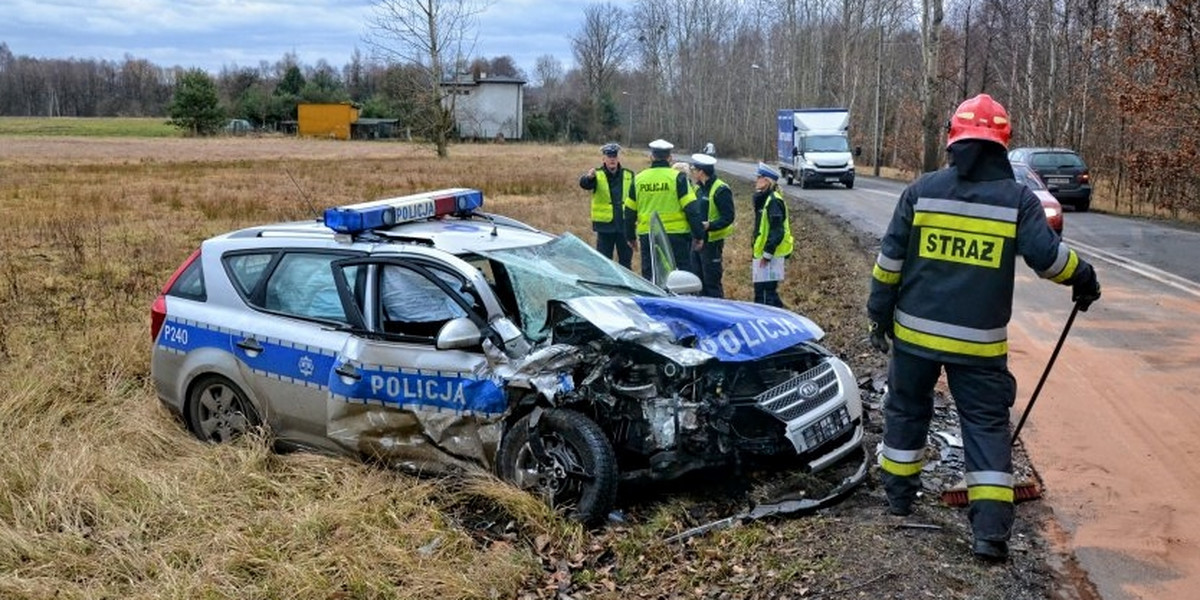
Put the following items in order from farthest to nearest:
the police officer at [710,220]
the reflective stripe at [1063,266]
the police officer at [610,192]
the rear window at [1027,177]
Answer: the rear window at [1027,177] < the police officer at [610,192] < the police officer at [710,220] < the reflective stripe at [1063,266]

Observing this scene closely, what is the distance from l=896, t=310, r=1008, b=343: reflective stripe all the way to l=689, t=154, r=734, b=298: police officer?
5.37 m

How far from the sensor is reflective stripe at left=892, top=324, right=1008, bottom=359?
4359mm

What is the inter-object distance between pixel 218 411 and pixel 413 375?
1592 millimetres

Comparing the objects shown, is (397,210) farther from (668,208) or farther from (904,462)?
(668,208)

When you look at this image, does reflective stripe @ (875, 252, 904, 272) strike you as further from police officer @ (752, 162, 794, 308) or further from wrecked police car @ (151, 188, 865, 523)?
police officer @ (752, 162, 794, 308)

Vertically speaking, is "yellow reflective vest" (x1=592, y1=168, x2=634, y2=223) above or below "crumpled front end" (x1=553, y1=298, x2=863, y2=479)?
above

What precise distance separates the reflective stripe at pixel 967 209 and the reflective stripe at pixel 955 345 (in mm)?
532

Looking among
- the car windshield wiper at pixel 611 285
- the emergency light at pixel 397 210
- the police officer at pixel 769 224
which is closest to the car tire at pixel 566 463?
the car windshield wiper at pixel 611 285

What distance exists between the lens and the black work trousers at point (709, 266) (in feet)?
33.6

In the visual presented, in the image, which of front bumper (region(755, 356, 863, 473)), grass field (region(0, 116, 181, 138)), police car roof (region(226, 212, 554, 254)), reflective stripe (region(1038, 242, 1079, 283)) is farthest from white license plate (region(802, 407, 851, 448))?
grass field (region(0, 116, 181, 138))

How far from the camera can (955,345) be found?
439cm

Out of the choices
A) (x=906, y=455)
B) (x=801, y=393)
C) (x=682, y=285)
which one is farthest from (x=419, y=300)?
(x=906, y=455)

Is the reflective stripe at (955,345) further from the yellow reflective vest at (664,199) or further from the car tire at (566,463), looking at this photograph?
the yellow reflective vest at (664,199)

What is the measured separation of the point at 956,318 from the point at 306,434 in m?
3.56
